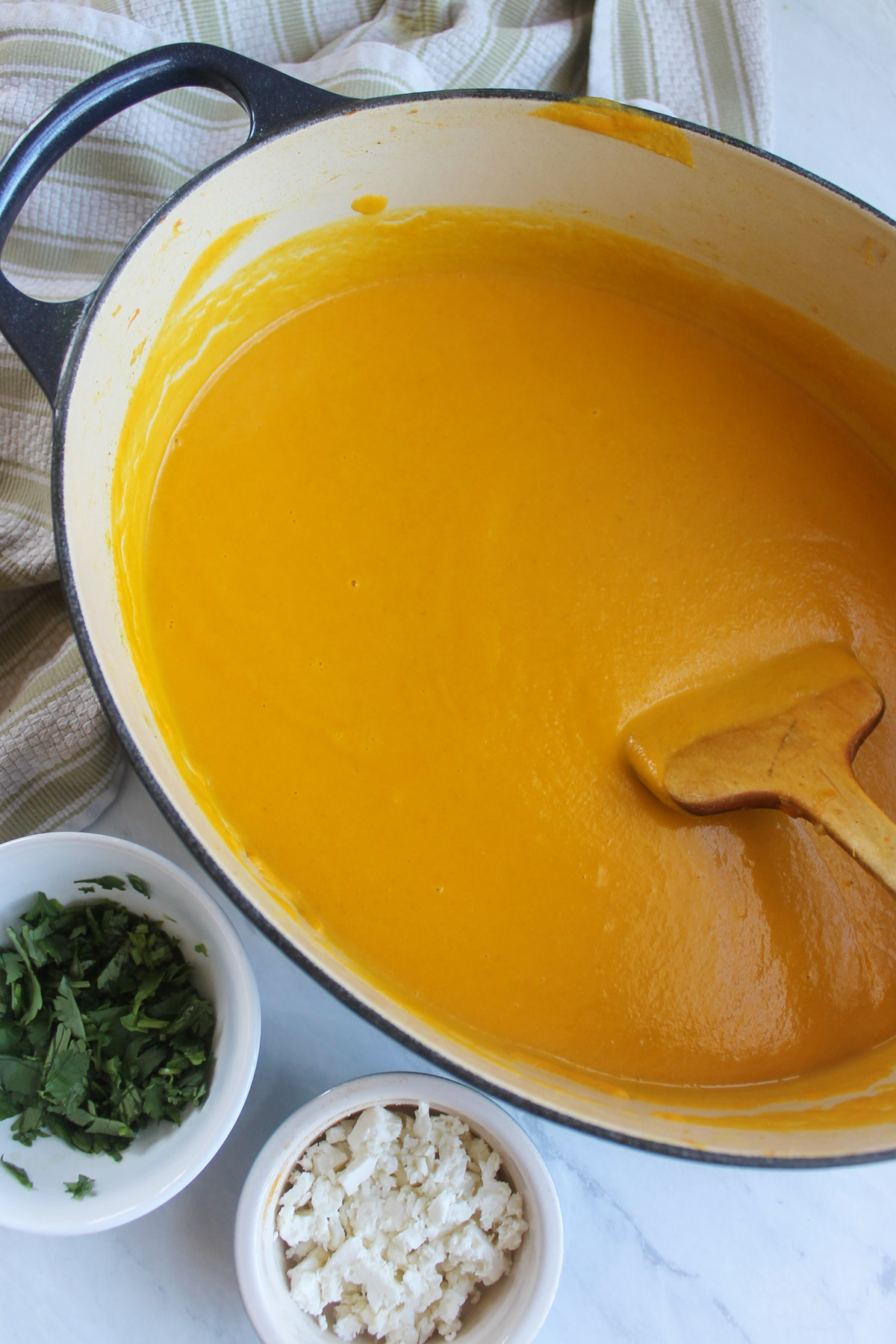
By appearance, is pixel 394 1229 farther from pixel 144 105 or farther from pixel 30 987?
pixel 144 105

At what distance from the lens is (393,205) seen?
51.0 inches

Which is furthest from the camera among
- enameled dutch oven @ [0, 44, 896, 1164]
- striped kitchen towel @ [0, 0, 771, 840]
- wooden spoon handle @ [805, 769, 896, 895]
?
striped kitchen towel @ [0, 0, 771, 840]

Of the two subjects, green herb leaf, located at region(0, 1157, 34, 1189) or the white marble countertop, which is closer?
green herb leaf, located at region(0, 1157, 34, 1189)

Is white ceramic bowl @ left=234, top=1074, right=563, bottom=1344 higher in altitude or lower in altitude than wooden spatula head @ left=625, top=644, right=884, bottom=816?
lower

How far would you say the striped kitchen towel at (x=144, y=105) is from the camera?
3.91 feet

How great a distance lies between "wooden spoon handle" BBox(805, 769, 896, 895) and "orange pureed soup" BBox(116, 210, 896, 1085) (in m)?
0.13

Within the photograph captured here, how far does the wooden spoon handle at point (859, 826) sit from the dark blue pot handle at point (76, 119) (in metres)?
0.94

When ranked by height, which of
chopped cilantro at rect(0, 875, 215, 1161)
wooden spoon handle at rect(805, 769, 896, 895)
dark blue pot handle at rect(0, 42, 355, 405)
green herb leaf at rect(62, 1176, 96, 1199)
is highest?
dark blue pot handle at rect(0, 42, 355, 405)

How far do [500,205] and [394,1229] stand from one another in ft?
4.21

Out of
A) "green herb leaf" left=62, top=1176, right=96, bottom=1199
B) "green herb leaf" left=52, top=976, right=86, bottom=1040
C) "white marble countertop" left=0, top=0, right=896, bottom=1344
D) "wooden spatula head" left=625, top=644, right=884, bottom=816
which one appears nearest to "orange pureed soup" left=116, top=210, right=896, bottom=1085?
"wooden spatula head" left=625, top=644, right=884, bottom=816

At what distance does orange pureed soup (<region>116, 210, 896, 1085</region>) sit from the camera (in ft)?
3.78

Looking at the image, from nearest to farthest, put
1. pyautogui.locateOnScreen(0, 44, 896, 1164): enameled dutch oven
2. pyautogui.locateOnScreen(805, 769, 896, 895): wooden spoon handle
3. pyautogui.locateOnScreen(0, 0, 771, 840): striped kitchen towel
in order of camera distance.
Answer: pyautogui.locateOnScreen(0, 44, 896, 1164): enameled dutch oven → pyautogui.locateOnScreen(805, 769, 896, 895): wooden spoon handle → pyautogui.locateOnScreen(0, 0, 771, 840): striped kitchen towel

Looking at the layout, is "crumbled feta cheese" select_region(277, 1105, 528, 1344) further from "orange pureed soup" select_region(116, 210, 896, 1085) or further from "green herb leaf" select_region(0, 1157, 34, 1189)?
"green herb leaf" select_region(0, 1157, 34, 1189)

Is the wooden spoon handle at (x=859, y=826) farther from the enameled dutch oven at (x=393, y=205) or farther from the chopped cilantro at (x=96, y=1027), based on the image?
the chopped cilantro at (x=96, y=1027)
